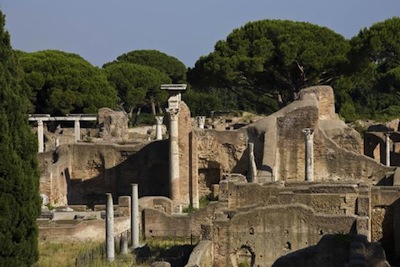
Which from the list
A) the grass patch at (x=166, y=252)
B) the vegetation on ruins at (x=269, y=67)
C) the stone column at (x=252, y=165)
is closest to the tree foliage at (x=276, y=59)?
the vegetation on ruins at (x=269, y=67)

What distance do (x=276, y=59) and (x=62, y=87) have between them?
13.4 m

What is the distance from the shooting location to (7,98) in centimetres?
1633

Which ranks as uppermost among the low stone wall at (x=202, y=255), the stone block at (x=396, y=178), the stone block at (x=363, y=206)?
the stone block at (x=396, y=178)

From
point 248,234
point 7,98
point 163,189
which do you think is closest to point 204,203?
point 163,189

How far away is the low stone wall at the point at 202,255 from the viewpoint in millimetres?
16406

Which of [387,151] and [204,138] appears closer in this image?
[204,138]

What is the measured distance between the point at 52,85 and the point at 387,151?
24.4 meters

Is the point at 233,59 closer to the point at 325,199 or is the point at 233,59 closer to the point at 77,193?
the point at 77,193

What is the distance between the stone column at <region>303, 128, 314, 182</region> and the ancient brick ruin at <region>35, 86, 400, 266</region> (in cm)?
3

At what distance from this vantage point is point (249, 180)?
87.7 feet

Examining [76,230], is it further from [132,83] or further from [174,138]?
[132,83]

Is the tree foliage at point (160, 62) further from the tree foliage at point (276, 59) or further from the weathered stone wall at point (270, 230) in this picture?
the weathered stone wall at point (270, 230)

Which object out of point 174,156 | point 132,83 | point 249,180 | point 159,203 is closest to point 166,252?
point 159,203

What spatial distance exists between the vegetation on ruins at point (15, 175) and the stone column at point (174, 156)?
427 inches
